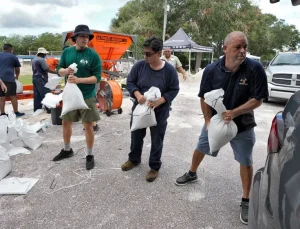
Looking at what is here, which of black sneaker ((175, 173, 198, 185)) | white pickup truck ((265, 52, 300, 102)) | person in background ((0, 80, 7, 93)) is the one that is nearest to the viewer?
black sneaker ((175, 173, 198, 185))

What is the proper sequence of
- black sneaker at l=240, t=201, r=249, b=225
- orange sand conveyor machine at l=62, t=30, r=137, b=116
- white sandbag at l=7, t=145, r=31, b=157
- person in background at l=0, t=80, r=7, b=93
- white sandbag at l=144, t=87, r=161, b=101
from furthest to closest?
orange sand conveyor machine at l=62, t=30, r=137, b=116 → person in background at l=0, t=80, r=7, b=93 → white sandbag at l=7, t=145, r=31, b=157 → white sandbag at l=144, t=87, r=161, b=101 → black sneaker at l=240, t=201, r=249, b=225

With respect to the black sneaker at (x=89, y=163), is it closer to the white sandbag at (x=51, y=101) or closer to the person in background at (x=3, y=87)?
the white sandbag at (x=51, y=101)

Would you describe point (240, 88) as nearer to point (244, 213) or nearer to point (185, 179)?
point (244, 213)

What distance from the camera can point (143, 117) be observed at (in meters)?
3.06

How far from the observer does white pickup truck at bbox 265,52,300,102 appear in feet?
27.9

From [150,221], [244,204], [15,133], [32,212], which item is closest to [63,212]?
[32,212]

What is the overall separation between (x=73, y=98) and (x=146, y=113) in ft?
3.39

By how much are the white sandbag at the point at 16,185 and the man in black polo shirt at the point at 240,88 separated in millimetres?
2241

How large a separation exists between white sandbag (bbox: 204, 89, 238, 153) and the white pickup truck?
279 inches

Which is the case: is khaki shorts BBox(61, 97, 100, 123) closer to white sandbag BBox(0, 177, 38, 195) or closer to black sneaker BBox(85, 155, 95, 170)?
black sneaker BBox(85, 155, 95, 170)

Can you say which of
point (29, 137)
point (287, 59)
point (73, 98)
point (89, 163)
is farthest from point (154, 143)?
point (287, 59)

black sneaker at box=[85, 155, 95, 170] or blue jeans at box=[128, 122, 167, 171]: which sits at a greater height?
blue jeans at box=[128, 122, 167, 171]

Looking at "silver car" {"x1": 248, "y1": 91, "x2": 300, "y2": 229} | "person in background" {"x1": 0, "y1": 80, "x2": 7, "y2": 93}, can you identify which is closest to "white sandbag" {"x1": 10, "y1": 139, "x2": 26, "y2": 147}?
"person in background" {"x1": 0, "y1": 80, "x2": 7, "y2": 93}

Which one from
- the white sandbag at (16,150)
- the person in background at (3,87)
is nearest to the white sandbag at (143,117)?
the white sandbag at (16,150)
